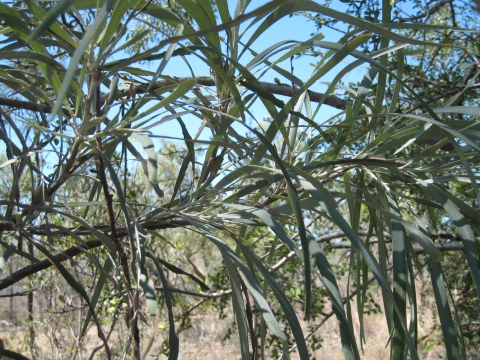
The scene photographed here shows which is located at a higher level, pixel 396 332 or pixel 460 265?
pixel 460 265

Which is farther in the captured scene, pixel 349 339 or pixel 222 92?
pixel 222 92

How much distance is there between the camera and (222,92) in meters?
0.60

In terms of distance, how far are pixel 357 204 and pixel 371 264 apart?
22 centimetres

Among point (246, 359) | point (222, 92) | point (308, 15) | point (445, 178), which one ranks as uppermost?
point (308, 15)

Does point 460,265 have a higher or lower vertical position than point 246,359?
higher

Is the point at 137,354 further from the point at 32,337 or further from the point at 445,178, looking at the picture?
the point at 32,337

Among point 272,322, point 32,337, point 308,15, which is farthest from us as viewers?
point 32,337

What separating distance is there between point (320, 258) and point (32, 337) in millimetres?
2845

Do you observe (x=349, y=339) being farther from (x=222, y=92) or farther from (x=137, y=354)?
(x=222, y=92)

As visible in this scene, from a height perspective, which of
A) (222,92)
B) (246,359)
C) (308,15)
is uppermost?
(308,15)

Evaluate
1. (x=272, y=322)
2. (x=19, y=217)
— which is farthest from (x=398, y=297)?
(x=19, y=217)

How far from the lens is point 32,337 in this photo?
2.88 metres

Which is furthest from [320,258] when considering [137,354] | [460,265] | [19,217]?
[460,265]

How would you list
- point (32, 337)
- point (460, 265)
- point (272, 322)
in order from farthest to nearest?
point (32, 337)
point (460, 265)
point (272, 322)
